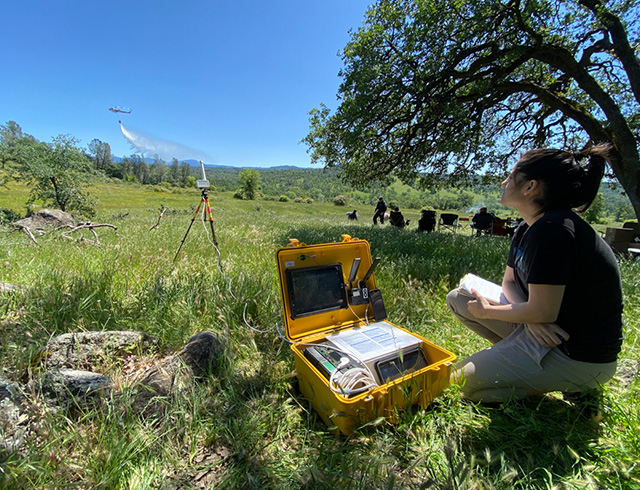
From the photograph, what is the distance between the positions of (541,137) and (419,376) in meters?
16.6

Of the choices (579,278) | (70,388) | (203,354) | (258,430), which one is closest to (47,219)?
(70,388)

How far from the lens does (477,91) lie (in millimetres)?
9336

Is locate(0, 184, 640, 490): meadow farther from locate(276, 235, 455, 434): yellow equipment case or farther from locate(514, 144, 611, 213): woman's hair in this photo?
locate(514, 144, 611, 213): woman's hair

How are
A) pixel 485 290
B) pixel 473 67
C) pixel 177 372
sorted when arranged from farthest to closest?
pixel 473 67 → pixel 485 290 → pixel 177 372

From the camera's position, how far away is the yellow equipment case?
190 centimetres

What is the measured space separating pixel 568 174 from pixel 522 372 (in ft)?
5.10

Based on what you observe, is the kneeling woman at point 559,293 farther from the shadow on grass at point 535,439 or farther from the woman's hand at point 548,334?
the shadow on grass at point 535,439

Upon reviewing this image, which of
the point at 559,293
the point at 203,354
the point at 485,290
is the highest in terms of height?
the point at 559,293

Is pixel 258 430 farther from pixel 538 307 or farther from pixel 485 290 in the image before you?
pixel 485 290

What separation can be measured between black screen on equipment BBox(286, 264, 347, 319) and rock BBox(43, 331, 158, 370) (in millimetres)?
1587

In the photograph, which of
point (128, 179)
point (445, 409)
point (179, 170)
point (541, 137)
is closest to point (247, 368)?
point (445, 409)

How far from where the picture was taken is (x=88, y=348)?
2.44 meters

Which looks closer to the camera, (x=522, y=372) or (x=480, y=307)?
(x=522, y=372)

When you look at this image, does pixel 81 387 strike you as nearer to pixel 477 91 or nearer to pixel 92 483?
pixel 92 483
